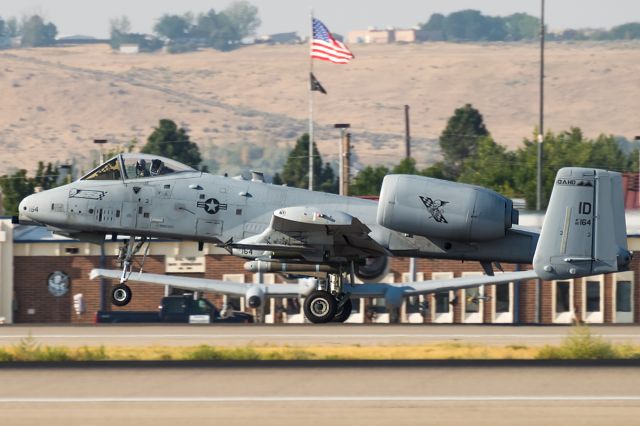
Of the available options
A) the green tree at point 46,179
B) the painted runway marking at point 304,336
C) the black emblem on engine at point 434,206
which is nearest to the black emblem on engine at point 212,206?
the painted runway marking at point 304,336

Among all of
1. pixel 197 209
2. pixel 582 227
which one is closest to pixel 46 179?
pixel 197 209

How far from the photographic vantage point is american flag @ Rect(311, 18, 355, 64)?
56.3 meters

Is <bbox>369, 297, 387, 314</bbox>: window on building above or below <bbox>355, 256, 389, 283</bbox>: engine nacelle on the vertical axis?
below

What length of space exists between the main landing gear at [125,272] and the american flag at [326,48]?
90.7 ft

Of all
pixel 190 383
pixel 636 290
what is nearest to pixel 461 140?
pixel 636 290

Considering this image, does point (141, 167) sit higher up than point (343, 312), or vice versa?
point (141, 167)

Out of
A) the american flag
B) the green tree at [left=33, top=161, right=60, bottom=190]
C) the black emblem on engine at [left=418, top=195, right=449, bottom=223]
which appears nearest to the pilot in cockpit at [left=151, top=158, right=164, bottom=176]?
the black emblem on engine at [left=418, top=195, right=449, bottom=223]

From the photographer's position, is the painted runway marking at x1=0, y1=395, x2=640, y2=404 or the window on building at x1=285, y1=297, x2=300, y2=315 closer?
the painted runway marking at x1=0, y1=395, x2=640, y2=404

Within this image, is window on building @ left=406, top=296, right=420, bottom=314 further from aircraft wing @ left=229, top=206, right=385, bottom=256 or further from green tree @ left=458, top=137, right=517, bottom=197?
green tree @ left=458, top=137, right=517, bottom=197

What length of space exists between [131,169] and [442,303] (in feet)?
69.9

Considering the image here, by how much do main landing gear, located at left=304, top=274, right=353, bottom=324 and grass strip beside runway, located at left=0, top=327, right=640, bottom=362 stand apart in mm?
2367

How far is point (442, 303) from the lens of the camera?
47719mm

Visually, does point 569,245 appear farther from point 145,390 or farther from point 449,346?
point 145,390

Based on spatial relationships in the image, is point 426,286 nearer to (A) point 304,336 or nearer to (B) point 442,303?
(B) point 442,303
